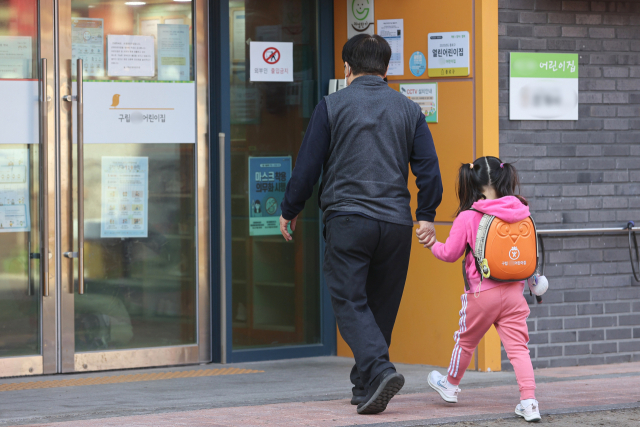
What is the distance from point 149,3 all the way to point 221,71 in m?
0.66

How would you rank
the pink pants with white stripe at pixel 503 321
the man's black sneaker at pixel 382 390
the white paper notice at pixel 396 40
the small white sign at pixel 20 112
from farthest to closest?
the white paper notice at pixel 396 40, the small white sign at pixel 20 112, the pink pants with white stripe at pixel 503 321, the man's black sneaker at pixel 382 390

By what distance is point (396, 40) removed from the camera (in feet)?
22.3

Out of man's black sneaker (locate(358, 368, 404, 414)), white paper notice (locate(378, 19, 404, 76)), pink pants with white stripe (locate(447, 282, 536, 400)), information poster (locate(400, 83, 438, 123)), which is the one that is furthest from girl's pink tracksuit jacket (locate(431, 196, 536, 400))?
white paper notice (locate(378, 19, 404, 76))

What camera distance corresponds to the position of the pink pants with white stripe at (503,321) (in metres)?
4.79

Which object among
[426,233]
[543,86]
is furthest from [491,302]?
[543,86]

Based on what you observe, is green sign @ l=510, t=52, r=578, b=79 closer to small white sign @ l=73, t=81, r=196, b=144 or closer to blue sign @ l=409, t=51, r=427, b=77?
blue sign @ l=409, t=51, r=427, b=77

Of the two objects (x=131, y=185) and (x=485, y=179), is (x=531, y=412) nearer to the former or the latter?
(x=485, y=179)

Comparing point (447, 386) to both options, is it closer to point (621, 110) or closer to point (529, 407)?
point (529, 407)

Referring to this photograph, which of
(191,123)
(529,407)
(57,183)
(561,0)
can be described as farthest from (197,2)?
(529,407)

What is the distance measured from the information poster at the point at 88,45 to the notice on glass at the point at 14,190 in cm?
67

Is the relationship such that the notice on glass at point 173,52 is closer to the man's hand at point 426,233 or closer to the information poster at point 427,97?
the information poster at point 427,97

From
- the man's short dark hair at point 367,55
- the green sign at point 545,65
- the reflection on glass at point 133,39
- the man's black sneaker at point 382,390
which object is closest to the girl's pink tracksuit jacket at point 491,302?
the man's black sneaker at point 382,390

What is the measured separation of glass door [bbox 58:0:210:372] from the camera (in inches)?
253

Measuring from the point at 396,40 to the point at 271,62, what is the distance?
90 centimetres
